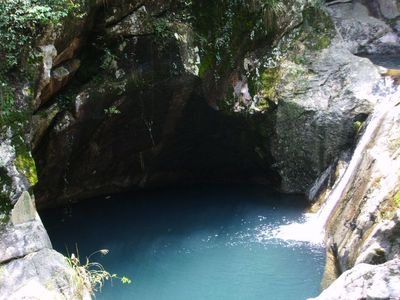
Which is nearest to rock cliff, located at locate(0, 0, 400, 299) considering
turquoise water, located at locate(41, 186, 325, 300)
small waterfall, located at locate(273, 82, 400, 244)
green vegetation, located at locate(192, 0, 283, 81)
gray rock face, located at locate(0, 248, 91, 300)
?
green vegetation, located at locate(192, 0, 283, 81)

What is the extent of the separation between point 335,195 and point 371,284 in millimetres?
4330

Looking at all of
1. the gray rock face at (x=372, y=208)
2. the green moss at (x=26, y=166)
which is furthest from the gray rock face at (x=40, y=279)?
the gray rock face at (x=372, y=208)

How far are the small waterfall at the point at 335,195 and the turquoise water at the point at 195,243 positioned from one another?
0.84 feet

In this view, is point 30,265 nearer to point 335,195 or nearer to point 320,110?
point 335,195

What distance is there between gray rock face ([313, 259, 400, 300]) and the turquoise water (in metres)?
2.03

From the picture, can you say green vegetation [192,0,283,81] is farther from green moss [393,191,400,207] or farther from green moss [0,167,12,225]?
green moss [393,191,400,207]

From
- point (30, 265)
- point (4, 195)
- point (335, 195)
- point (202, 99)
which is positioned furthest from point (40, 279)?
point (202, 99)

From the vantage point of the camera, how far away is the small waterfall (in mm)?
7680

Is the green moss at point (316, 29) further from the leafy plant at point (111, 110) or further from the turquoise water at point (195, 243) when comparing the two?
the leafy plant at point (111, 110)

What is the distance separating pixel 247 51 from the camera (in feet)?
31.1

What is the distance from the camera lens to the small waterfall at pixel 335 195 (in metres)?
7.68

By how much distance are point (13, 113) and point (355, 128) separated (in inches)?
225

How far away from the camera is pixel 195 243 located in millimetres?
7961

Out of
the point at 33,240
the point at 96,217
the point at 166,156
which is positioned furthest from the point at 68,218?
the point at 33,240
